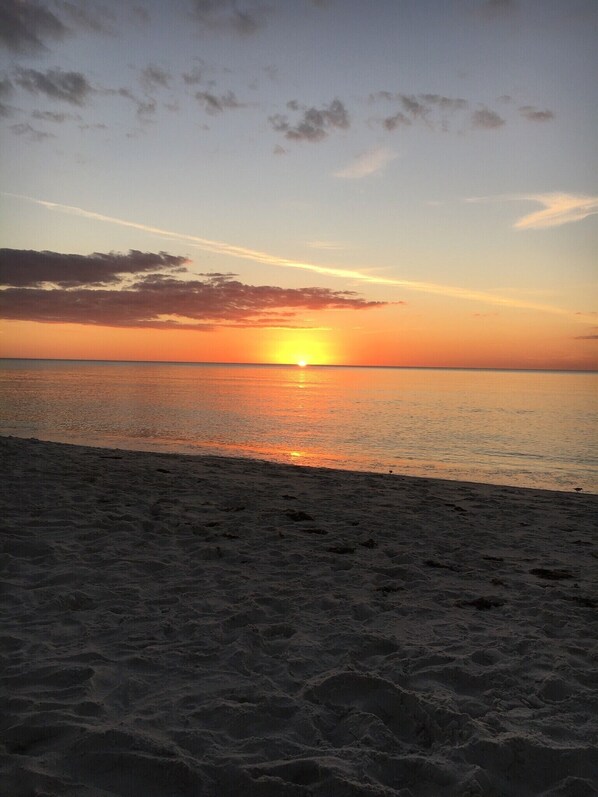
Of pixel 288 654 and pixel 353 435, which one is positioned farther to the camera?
pixel 353 435

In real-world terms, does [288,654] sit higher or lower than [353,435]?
higher

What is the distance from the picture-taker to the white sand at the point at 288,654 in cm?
320

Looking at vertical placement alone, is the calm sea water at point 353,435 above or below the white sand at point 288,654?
below

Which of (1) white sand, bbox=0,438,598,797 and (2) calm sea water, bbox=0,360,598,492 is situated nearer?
(1) white sand, bbox=0,438,598,797

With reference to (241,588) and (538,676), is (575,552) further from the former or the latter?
(241,588)

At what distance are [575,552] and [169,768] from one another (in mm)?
6687

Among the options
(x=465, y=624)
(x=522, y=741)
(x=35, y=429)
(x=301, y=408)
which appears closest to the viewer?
(x=522, y=741)

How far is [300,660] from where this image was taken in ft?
A: 14.7

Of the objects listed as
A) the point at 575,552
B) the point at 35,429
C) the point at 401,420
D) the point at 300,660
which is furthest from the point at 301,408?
the point at 300,660

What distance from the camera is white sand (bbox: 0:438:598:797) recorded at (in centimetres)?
320

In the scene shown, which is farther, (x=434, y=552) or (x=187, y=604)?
(x=434, y=552)

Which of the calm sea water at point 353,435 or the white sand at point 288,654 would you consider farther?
the calm sea water at point 353,435

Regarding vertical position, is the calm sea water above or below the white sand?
below

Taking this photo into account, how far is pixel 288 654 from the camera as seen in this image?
457 cm
